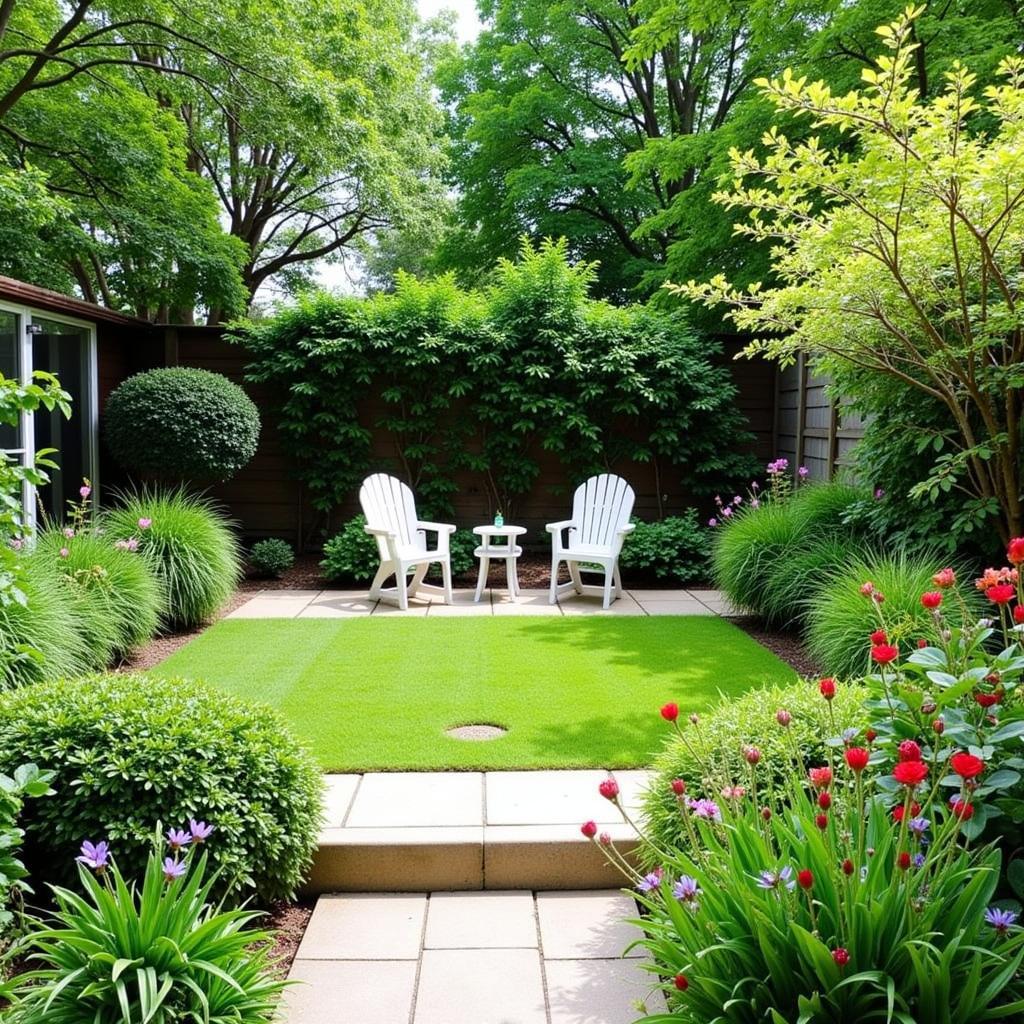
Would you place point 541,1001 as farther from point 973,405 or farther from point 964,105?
point 973,405

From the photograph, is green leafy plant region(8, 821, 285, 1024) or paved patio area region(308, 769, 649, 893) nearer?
green leafy plant region(8, 821, 285, 1024)

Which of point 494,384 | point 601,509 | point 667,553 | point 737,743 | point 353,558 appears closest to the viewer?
point 737,743

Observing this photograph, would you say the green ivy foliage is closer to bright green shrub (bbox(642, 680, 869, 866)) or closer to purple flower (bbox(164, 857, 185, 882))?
bright green shrub (bbox(642, 680, 869, 866))

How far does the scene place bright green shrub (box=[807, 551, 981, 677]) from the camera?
381 centimetres

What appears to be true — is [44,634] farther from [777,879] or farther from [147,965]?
[777,879]

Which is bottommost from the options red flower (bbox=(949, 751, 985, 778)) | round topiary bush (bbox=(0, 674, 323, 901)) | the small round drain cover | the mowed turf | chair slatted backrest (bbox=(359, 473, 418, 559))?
the small round drain cover

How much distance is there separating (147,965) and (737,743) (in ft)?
4.83

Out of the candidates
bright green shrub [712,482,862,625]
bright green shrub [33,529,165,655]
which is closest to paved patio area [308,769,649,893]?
bright green shrub [33,529,165,655]

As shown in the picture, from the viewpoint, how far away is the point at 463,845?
102 inches

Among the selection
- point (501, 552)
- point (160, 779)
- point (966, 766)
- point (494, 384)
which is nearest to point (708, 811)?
point (966, 766)

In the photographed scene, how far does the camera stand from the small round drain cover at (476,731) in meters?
3.54

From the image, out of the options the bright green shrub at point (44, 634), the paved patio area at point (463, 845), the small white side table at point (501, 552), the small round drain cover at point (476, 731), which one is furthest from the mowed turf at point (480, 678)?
the small white side table at point (501, 552)

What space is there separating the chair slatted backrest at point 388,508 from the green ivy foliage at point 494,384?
1.37 metres

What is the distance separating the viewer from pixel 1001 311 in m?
3.75
